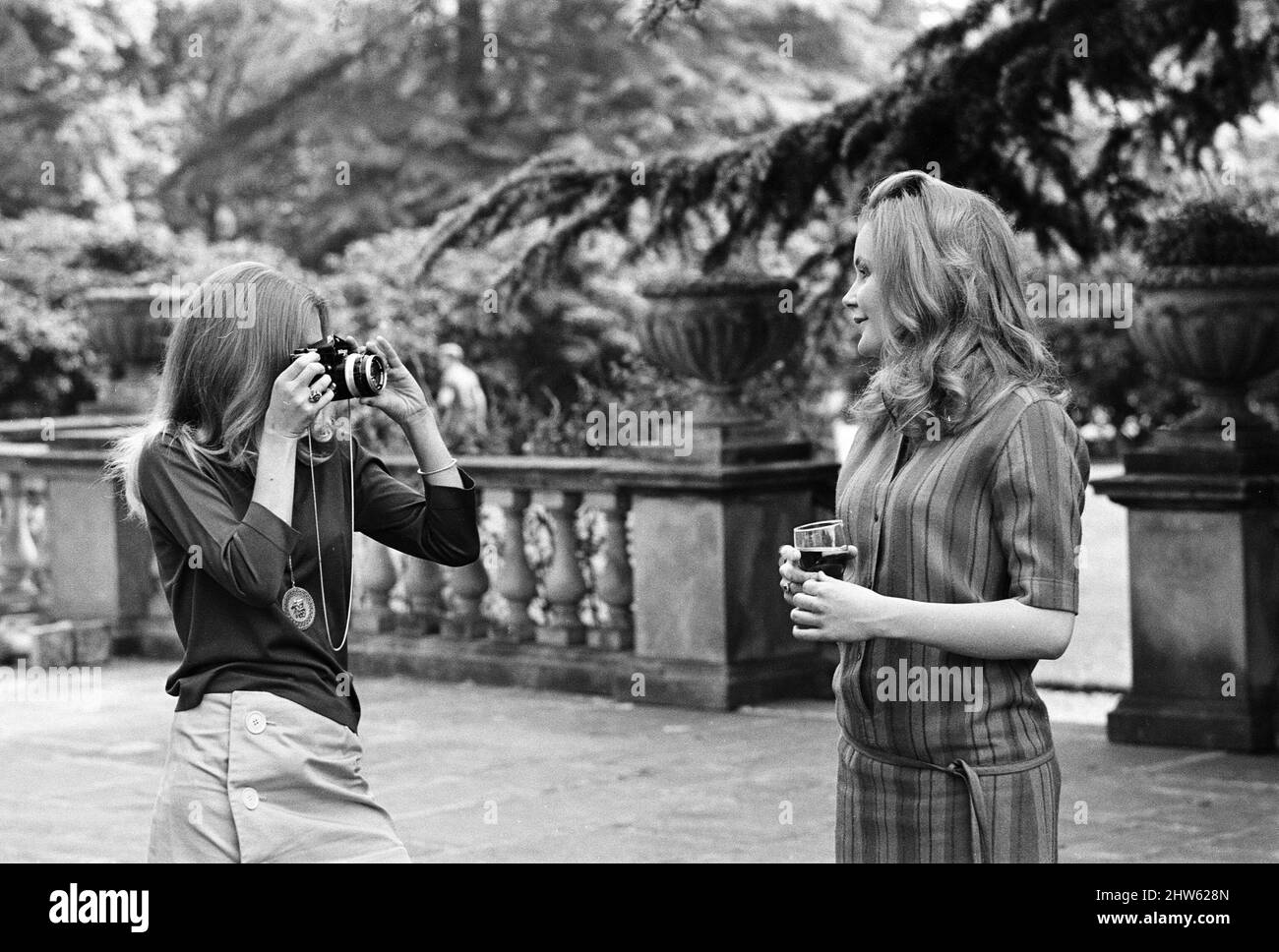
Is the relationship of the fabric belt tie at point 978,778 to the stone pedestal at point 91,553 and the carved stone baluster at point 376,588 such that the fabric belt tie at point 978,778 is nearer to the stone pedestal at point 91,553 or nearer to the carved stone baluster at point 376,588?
the carved stone baluster at point 376,588

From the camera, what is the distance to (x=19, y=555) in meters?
12.2

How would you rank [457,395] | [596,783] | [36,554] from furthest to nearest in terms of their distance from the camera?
[457,395] < [36,554] < [596,783]

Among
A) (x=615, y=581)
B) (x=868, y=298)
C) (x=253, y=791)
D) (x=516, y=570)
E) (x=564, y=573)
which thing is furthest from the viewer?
(x=516, y=570)

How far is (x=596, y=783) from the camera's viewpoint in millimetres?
7730

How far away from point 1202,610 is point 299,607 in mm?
5660

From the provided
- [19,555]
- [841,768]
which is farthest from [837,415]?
[841,768]

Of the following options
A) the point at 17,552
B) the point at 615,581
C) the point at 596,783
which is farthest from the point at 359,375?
the point at 17,552

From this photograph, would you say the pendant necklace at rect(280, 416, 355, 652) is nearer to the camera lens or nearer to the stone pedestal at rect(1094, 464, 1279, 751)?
the camera lens

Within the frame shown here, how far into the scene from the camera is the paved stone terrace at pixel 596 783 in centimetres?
663

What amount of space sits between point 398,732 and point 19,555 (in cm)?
431

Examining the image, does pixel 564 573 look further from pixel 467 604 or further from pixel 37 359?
pixel 37 359

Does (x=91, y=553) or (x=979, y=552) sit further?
(x=91, y=553)

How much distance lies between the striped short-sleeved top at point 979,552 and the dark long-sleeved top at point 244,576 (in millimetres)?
936
